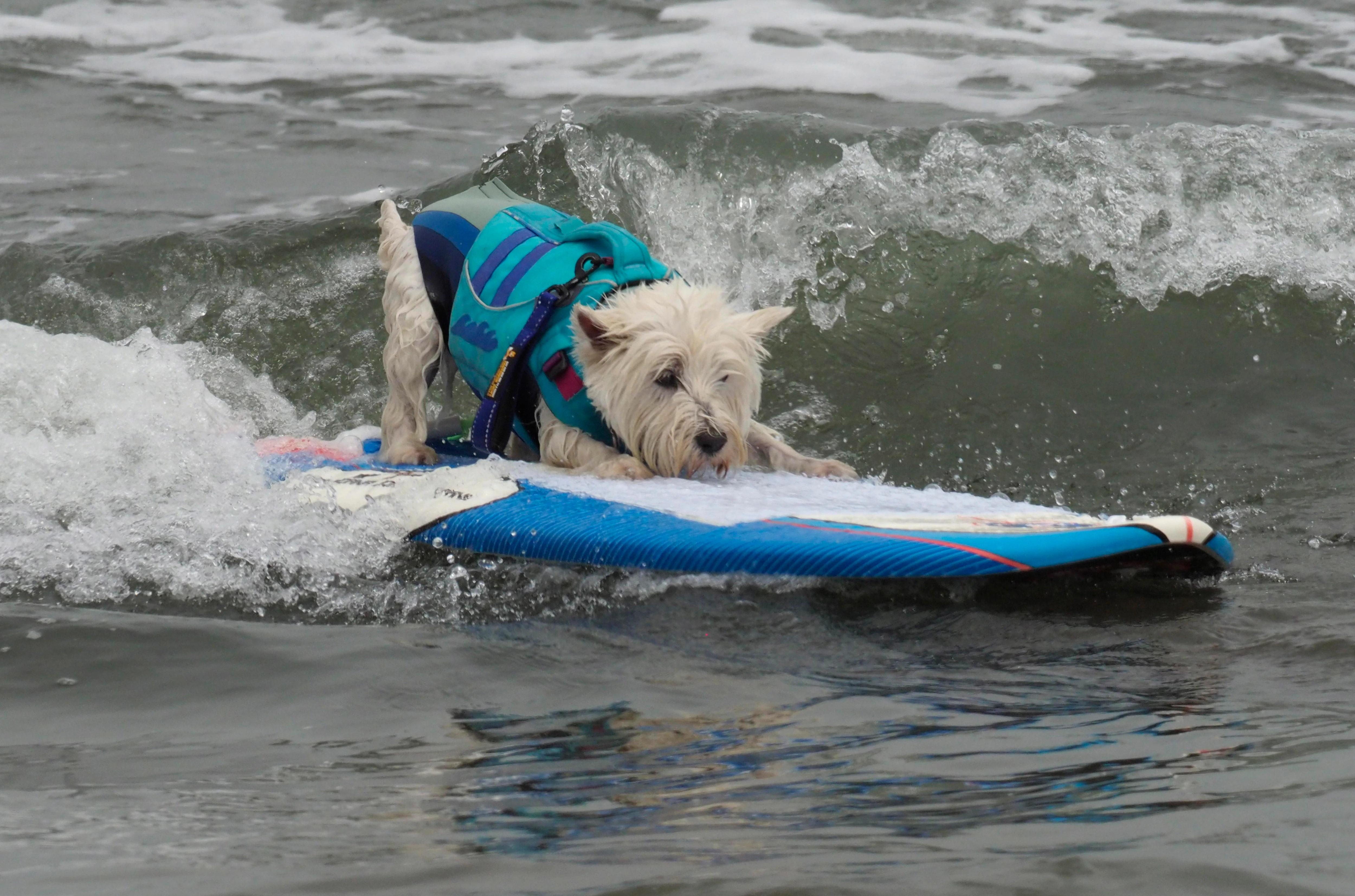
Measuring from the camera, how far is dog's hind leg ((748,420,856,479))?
189 inches

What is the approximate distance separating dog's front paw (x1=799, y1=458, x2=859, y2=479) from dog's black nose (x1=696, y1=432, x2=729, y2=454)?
1.59 ft

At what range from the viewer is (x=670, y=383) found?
4414mm

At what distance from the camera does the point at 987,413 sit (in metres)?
6.39

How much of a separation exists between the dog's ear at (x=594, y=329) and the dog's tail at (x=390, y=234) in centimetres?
129

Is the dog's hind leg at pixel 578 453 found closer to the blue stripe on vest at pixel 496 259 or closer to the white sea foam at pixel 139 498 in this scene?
the blue stripe on vest at pixel 496 259

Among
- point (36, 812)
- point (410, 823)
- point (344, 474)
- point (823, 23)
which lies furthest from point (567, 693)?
point (823, 23)

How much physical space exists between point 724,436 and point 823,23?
861cm

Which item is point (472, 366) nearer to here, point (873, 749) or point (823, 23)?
point (873, 749)

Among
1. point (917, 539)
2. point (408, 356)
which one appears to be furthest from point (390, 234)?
point (917, 539)

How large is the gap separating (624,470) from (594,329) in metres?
0.46

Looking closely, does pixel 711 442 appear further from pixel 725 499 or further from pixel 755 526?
pixel 755 526

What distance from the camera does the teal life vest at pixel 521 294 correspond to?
4746 millimetres

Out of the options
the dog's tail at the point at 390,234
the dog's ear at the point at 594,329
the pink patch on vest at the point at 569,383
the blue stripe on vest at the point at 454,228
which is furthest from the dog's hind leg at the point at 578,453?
the dog's tail at the point at 390,234

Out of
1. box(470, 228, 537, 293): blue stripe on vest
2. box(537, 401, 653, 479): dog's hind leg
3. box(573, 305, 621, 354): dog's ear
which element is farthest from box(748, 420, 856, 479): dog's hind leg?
box(470, 228, 537, 293): blue stripe on vest
